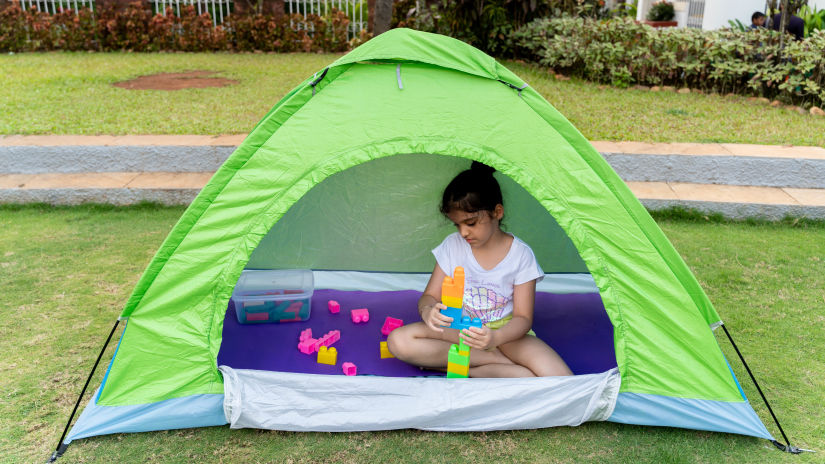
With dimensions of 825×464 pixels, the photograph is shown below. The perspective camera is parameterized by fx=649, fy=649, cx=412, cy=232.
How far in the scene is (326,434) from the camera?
2.12 metres

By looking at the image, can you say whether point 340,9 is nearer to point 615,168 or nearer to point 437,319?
point 615,168

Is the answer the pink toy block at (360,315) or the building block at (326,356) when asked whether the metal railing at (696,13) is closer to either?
the pink toy block at (360,315)

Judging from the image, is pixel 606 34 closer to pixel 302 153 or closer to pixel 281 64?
pixel 281 64

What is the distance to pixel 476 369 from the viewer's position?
237cm

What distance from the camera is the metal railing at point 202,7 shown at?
375 inches

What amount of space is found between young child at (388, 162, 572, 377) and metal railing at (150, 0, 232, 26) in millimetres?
8284

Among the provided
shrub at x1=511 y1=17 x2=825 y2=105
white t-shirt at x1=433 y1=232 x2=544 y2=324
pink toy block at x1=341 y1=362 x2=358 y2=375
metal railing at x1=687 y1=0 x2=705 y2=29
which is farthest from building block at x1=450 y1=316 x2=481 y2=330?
metal railing at x1=687 y1=0 x2=705 y2=29

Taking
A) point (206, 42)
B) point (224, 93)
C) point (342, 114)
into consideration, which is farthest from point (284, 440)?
point (206, 42)

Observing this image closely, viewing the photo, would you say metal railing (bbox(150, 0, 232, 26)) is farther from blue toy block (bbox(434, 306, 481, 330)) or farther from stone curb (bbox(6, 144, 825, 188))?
blue toy block (bbox(434, 306, 481, 330))

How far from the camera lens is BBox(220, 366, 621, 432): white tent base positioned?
6.84 ft

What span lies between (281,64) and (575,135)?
6.72m

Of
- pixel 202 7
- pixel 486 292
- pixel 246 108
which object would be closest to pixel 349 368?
pixel 486 292

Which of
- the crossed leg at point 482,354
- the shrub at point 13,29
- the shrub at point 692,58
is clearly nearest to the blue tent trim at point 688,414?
the crossed leg at point 482,354

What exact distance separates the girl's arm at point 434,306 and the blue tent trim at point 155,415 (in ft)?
2.40
